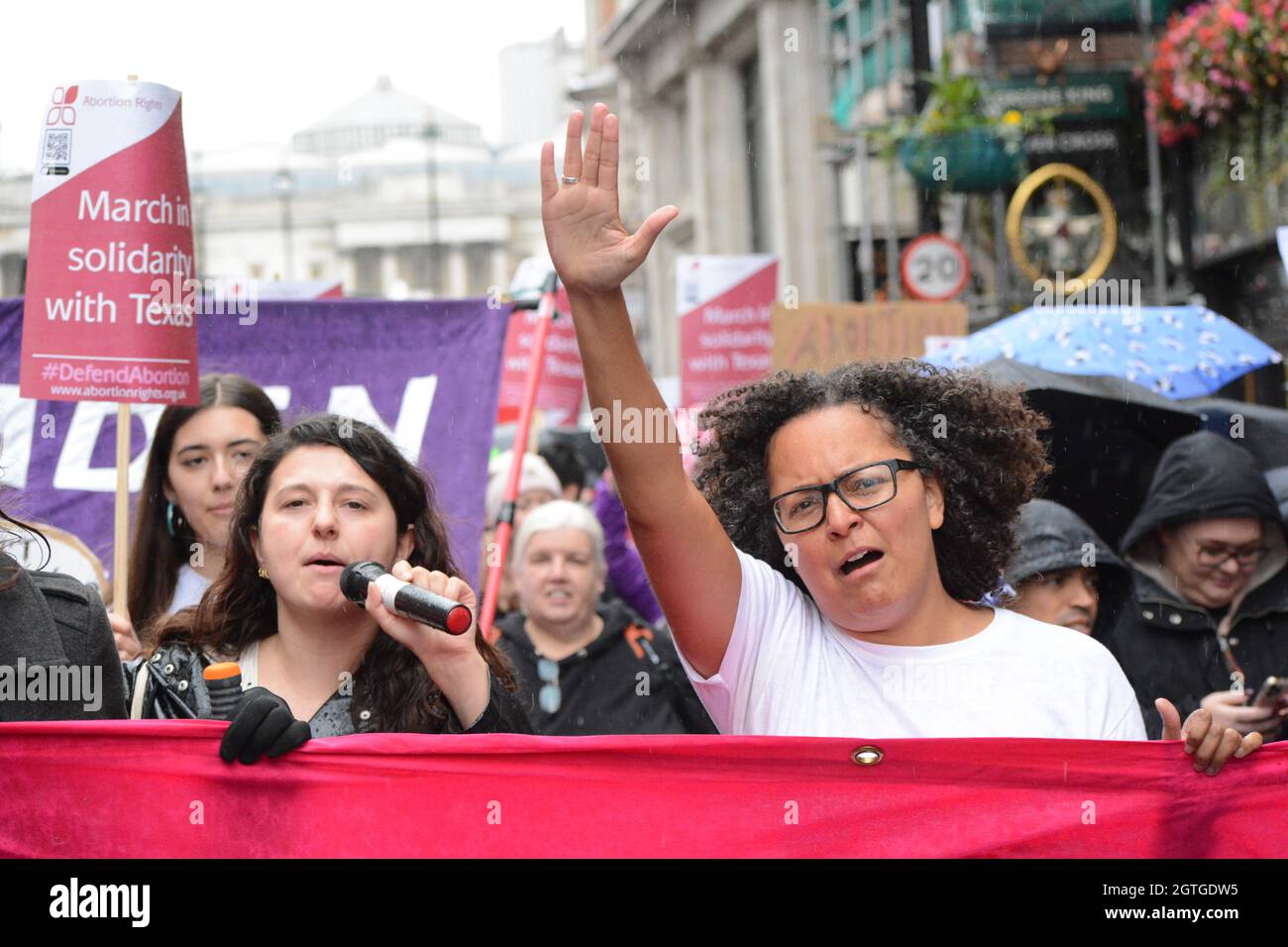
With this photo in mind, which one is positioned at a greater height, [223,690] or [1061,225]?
[1061,225]

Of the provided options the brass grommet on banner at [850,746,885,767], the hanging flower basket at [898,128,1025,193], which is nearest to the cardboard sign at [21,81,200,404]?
the brass grommet on banner at [850,746,885,767]

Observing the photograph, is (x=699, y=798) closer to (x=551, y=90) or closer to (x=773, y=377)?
(x=773, y=377)

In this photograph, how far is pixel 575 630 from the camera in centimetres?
559

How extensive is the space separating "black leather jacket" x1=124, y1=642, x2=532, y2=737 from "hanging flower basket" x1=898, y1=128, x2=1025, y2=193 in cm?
1064

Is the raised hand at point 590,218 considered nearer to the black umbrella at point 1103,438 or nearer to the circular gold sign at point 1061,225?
the black umbrella at point 1103,438

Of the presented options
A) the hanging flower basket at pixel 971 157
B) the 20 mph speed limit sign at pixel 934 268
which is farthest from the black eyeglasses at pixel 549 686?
the 20 mph speed limit sign at pixel 934 268

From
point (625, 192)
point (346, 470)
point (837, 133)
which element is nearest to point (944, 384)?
point (346, 470)

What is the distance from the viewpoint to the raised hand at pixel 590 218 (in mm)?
2559

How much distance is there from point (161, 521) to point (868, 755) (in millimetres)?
2322

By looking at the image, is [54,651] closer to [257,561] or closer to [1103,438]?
[257,561]

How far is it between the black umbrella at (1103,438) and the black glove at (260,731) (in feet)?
10.8

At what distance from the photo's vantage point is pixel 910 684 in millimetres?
2795

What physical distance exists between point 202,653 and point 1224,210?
11.2m

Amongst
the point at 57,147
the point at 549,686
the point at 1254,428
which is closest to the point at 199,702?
the point at 57,147
